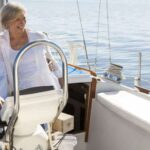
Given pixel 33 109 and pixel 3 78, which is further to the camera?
pixel 3 78

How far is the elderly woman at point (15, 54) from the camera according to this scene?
215cm

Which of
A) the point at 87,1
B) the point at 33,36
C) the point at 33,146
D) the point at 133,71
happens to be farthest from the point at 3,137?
the point at 87,1

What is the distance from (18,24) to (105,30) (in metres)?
6.97

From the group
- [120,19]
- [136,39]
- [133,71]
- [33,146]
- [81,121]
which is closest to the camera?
[33,146]

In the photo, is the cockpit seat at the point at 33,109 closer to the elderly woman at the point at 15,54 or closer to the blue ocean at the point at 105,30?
the elderly woman at the point at 15,54

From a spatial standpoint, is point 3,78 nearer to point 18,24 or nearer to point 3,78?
point 3,78

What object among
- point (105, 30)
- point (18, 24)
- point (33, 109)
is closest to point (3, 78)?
point (18, 24)

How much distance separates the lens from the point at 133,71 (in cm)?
635

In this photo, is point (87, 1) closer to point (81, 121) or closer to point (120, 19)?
point (120, 19)

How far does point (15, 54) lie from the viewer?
2.21m

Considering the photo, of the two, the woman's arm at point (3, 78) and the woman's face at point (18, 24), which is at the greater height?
the woman's face at point (18, 24)

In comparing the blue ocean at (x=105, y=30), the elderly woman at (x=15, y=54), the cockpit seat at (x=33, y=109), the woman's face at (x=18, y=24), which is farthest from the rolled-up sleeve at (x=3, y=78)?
the blue ocean at (x=105, y=30)

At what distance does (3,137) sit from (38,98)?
32cm

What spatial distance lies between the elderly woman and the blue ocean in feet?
8.57
